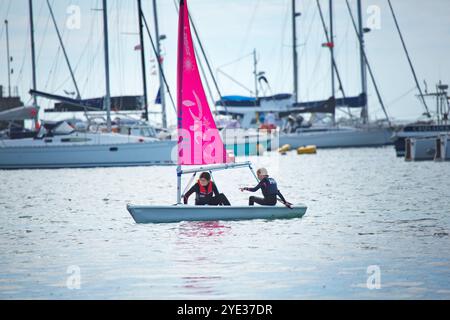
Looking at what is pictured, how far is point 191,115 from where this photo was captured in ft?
82.4

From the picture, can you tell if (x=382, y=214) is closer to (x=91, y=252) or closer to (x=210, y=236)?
(x=210, y=236)

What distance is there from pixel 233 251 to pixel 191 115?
18.4 feet

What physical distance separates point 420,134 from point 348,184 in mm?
36655

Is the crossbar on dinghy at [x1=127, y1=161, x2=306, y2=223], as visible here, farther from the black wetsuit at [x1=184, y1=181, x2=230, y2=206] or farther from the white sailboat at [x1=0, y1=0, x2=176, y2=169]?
the white sailboat at [x1=0, y1=0, x2=176, y2=169]

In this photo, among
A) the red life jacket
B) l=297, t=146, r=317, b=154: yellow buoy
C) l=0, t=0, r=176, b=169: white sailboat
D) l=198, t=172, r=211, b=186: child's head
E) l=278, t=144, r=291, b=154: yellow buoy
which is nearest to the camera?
l=198, t=172, r=211, b=186: child's head

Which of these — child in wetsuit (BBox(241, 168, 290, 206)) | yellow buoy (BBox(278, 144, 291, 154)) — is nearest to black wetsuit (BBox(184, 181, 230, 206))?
child in wetsuit (BBox(241, 168, 290, 206))

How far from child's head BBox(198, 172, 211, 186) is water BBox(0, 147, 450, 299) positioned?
117 centimetres

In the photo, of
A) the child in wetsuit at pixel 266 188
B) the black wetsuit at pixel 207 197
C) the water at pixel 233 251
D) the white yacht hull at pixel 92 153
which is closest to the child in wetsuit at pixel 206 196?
the black wetsuit at pixel 207 197

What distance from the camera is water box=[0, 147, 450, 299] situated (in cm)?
1636

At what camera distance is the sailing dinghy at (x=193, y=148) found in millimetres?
24594

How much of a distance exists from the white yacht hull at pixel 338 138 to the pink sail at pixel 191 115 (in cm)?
6946

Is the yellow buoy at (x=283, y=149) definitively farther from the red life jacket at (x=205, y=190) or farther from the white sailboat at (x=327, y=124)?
the red life jacket at (x=205, y=190)
